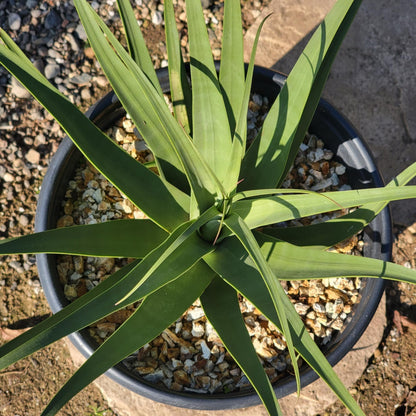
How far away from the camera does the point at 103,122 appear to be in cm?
138

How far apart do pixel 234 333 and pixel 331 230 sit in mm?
337

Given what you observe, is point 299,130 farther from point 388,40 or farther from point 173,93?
point 388,40

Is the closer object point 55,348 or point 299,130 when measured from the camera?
point 299,130

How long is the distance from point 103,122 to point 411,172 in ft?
2.74

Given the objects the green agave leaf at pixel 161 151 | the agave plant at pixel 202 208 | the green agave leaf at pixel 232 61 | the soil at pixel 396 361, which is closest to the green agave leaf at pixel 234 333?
the agave plant at pixel 202 208

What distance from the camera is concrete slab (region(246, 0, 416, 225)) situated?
1.73 meters

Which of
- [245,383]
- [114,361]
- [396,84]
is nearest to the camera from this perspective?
[114,361]

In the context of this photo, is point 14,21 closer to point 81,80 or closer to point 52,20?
point 52,20

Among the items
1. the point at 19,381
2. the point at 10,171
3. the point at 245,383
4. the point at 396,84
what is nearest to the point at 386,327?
the point at 245,383

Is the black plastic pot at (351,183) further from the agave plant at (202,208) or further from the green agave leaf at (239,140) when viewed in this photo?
the green agave leaf at (239,140)

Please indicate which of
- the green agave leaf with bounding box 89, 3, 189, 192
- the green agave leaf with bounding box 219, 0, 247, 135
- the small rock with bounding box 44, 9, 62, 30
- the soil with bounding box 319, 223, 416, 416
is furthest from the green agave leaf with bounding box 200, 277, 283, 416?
the small rock with bounding box 44, 9, 62, 30

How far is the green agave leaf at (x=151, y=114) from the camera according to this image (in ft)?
2.49

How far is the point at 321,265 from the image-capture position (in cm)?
95

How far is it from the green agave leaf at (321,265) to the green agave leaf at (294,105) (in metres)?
0.15
